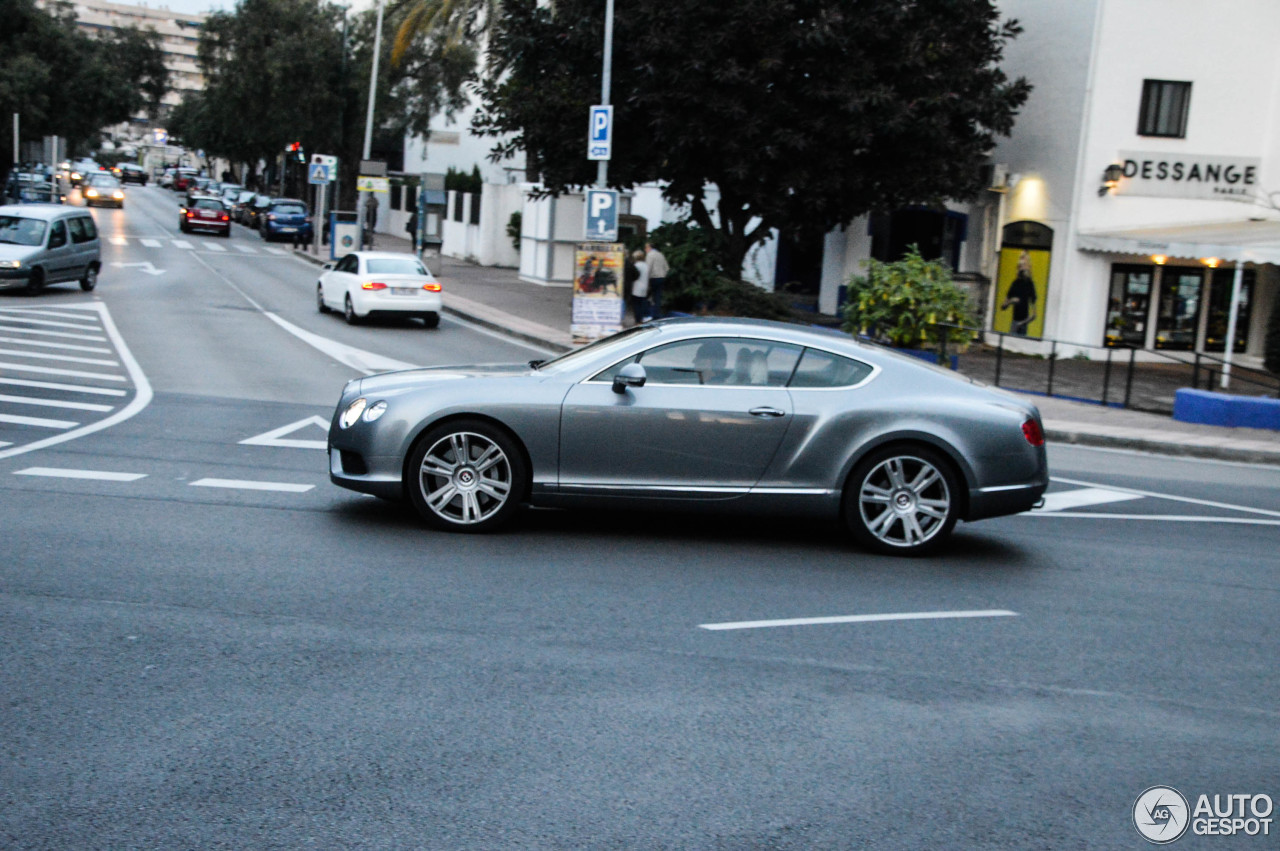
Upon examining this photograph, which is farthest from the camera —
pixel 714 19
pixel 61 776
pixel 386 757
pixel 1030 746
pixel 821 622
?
pixel 714 19

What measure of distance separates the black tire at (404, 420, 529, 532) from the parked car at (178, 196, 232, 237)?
49.6 meters

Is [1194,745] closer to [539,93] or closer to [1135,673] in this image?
[1135,673]

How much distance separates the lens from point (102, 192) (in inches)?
2699

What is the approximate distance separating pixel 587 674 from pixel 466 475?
112 inches

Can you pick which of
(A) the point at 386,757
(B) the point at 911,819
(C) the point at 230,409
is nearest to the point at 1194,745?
(B) the point at 911,819

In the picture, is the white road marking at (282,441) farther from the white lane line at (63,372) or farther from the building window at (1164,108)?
the building window at (1164,108)

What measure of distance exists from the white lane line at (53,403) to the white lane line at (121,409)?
0.26 meters

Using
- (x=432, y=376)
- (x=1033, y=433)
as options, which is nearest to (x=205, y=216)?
(x=432, y=376)

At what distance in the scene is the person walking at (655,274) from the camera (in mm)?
25188

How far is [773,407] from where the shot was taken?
853 cm

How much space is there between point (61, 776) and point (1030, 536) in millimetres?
7165

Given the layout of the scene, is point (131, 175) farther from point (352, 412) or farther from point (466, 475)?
point (466, 475)

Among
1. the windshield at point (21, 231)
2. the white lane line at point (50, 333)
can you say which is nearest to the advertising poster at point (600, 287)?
the white lane line at point (50, 333)

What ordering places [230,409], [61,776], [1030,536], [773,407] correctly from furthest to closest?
1. [230,409]
2. [1030,536]
3. [773,407]
4. [61,776]
